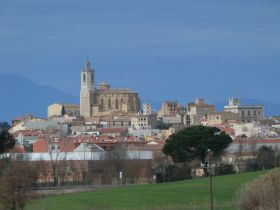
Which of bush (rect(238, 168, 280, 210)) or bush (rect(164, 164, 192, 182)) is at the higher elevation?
bush (rect(164, 164, 192, 182))

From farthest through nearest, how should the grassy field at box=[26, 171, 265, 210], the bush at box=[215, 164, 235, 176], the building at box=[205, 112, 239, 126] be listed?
1. the building at box=[205, 112, 239, 126]
2. the bush at box=[215, 164, 235, 176]
3. the grassy field at box=[26, 171, 265, 210]

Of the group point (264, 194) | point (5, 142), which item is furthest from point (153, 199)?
point (5, 142)

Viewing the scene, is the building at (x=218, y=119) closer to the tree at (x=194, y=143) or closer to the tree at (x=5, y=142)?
the tree at (x=194, y=143)

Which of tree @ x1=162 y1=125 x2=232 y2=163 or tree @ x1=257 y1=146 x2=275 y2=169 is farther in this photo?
tree @ x1=257 y1=146 x2=275 y2=169

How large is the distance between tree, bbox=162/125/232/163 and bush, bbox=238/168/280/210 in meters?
36.8

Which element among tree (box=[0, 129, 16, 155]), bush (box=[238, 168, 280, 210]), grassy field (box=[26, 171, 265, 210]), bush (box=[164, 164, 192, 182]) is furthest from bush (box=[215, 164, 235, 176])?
bush (box=[238, 168, 280, 210])

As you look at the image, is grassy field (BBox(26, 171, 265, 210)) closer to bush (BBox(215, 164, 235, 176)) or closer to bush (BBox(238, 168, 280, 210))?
bush (BBox(238, 168, 280, 210))

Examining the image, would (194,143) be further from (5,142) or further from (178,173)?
(5,142)

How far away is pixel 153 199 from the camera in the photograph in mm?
46719

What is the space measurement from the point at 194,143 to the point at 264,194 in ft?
123

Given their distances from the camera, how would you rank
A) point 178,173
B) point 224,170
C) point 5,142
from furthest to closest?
point 5,142 → point 224,170 → point 178,173

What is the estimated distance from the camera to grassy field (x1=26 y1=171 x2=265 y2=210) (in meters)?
42.2

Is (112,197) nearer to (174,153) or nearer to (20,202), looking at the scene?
(20,202)

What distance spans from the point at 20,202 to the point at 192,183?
21.2 meters
